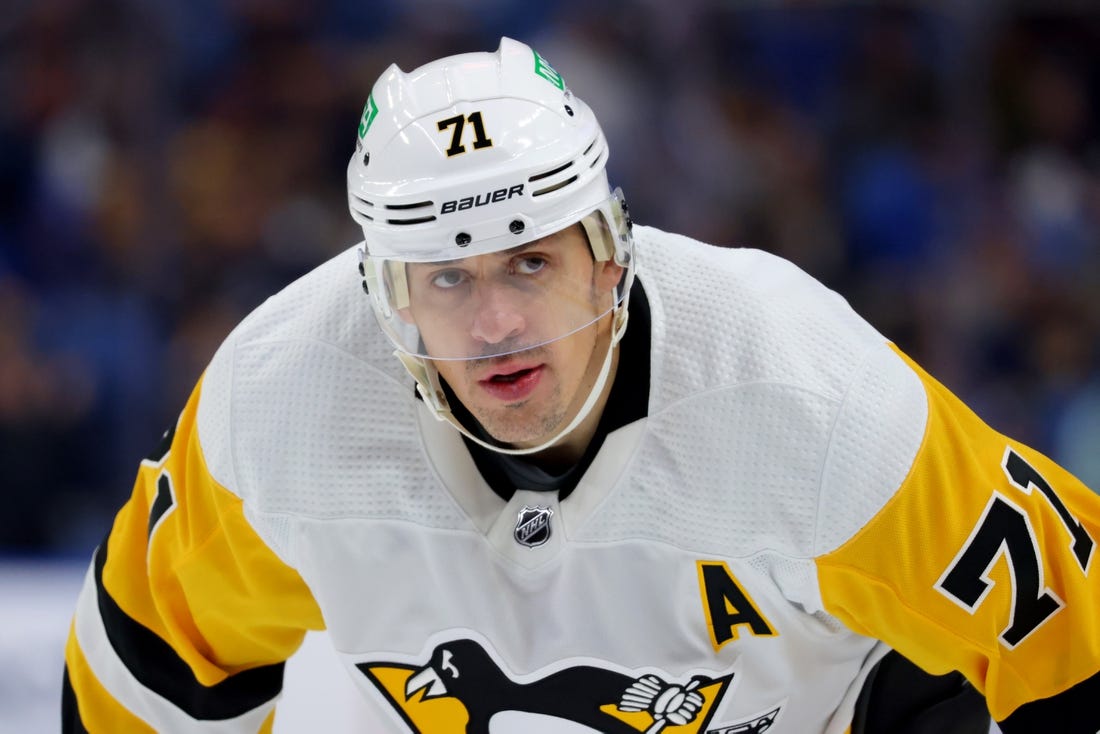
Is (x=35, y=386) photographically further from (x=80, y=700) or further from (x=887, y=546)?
(x=887, y=546)

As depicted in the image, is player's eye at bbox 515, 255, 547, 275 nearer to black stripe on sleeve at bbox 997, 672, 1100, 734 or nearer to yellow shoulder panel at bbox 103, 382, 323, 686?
yellow shoulder panel at bbox 103, 382, 323, 686

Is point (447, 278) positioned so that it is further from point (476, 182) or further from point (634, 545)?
point (634, 545)

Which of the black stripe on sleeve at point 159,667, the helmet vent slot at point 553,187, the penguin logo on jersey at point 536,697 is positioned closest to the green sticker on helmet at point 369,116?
the helmet vent slot at point 553,187

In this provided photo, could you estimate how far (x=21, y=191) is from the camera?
4328 millimetres

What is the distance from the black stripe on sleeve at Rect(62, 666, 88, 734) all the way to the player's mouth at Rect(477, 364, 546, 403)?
1.00 meters

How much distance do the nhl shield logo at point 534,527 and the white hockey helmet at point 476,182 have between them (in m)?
0.25

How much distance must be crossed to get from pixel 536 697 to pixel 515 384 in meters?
0.54

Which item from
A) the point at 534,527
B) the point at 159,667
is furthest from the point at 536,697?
the point at 159,667

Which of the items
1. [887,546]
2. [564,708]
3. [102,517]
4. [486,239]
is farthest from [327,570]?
[102,517]

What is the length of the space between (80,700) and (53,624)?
0.76 meters

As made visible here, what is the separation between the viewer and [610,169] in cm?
421

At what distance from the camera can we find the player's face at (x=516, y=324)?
1.76 m

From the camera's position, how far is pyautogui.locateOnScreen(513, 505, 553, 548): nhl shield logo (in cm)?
190

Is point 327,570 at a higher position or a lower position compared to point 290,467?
lower
